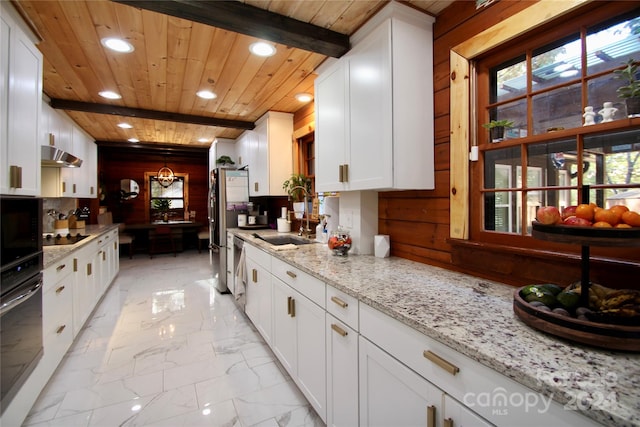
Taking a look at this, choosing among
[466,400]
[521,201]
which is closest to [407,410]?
[466,400]

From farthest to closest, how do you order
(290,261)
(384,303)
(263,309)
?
1. (263,309)
2. (290,261)
3. (384,303)

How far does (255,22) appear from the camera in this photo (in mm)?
1781

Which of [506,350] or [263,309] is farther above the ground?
[506,350]

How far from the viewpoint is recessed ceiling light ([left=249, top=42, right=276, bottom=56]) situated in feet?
7.12

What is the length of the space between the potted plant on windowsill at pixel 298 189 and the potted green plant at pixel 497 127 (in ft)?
6.92

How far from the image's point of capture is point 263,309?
8.48 ft

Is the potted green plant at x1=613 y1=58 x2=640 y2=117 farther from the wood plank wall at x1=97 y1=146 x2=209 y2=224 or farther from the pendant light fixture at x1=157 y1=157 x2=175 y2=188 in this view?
the pendant light fixture at x1=157 y1=157 x2=175 y2=188

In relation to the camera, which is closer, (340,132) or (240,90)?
(340,132)

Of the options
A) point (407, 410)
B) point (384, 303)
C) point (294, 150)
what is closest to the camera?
point (407, 410)

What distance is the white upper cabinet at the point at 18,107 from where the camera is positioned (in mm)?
1712

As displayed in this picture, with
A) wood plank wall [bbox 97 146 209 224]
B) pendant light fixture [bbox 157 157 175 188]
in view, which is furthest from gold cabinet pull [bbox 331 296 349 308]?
pendant light fixture [bbox 157 157 175 188]

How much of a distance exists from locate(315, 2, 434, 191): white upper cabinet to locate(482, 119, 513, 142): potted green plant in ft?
1.14

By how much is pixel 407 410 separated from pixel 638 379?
66 cm

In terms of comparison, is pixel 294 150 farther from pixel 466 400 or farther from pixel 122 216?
pixel 122 216
